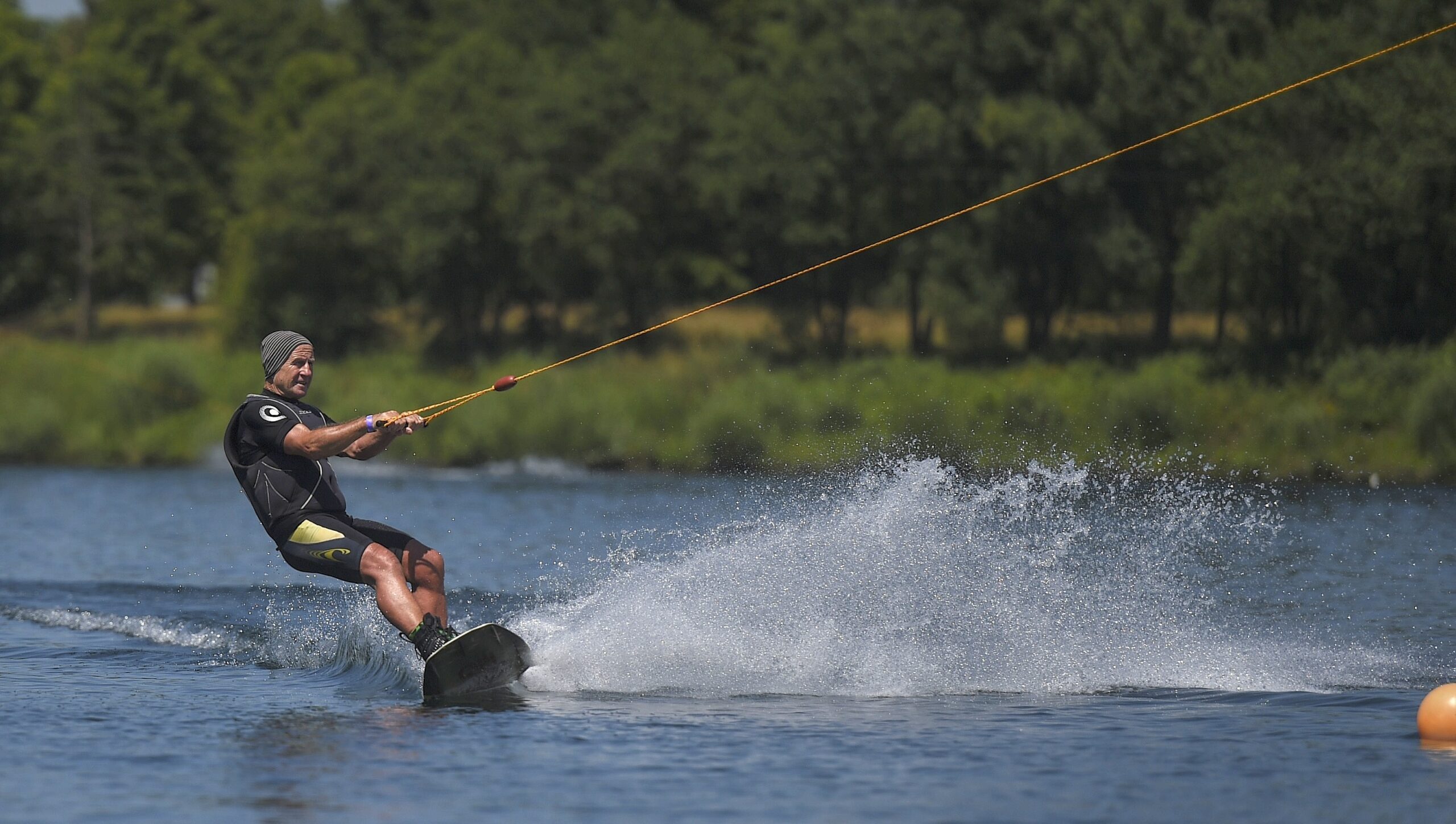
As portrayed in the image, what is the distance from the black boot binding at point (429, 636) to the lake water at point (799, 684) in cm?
33

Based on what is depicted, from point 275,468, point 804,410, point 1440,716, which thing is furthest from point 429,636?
point 804,410

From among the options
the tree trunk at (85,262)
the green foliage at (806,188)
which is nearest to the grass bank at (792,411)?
the green foliage at (806,188)

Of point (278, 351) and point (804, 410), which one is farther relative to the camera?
point (804, 410)

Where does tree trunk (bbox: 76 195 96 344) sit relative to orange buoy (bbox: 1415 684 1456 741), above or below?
above

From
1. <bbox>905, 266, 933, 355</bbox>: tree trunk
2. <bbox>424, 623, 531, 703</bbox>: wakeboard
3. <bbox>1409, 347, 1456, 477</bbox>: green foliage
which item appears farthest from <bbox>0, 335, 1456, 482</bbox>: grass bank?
<bbox>424, 623, 531, 703</bbox>: wakeboard

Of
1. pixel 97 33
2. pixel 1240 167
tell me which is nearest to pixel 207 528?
pixel 1240 167

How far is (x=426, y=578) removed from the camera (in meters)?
9.07

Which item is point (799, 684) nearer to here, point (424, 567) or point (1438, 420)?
point (424, 567)

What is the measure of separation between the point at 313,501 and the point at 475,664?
47.3 inches

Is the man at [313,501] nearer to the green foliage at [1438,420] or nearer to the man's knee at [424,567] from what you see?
the man's knee at [424,567]

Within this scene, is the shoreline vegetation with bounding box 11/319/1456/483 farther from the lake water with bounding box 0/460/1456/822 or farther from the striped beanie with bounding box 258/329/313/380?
the striped beanie with bounding box 258/329/313/380

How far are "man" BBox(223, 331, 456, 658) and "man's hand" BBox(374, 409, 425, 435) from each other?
1cm

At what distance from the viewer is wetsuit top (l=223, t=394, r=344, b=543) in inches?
Result: 349

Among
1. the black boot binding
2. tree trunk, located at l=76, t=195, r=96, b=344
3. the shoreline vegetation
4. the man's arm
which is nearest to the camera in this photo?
the man's arm
